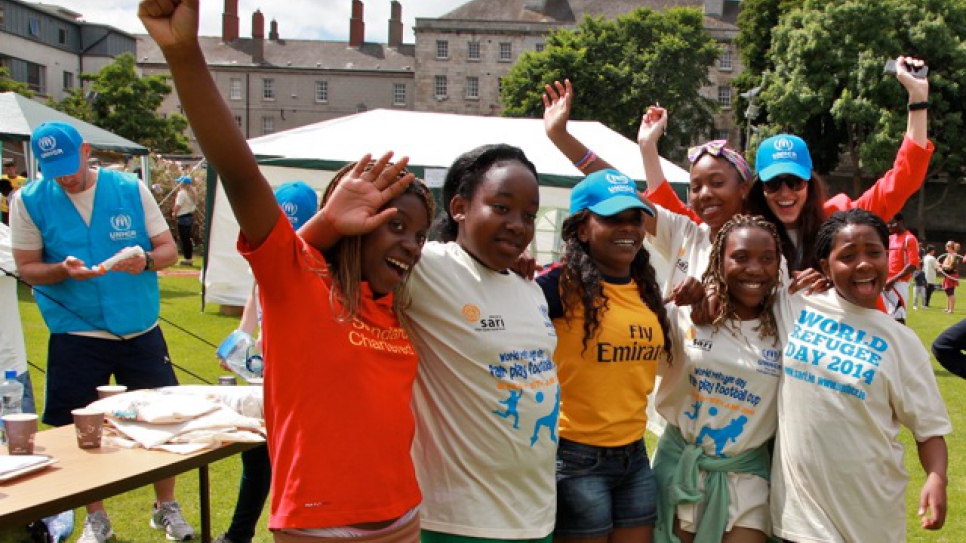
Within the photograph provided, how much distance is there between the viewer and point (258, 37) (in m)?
71.7

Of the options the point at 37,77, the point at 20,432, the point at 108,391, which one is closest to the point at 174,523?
the point at 108,391

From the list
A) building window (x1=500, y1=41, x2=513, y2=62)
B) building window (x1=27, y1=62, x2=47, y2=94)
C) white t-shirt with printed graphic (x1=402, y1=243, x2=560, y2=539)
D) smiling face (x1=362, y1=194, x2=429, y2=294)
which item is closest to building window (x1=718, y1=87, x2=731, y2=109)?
building window (x1=500, y1=41, x2=513, y2=62)

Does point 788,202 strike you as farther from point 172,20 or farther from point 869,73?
point 869,73

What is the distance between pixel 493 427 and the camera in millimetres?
2420

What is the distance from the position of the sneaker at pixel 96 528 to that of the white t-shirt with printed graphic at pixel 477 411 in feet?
8.28

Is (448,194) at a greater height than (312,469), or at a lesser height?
greater

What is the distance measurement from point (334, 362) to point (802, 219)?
2205 mm

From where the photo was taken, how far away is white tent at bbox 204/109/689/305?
1055 centimetres

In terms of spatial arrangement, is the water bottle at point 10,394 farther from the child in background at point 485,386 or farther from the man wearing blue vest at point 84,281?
the child in background at point 485,386

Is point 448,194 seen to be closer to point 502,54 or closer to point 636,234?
point 636,234

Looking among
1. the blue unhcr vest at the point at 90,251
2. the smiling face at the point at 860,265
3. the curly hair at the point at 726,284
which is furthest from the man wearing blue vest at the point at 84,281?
the smiling face at the point at 860,265

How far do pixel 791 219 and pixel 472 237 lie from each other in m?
1.55

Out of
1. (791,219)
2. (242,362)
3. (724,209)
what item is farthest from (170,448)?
(791,219)

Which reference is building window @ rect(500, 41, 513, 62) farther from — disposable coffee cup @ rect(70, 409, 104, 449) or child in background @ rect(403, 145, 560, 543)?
child in background @ rect(403, 145, 560, 543)
